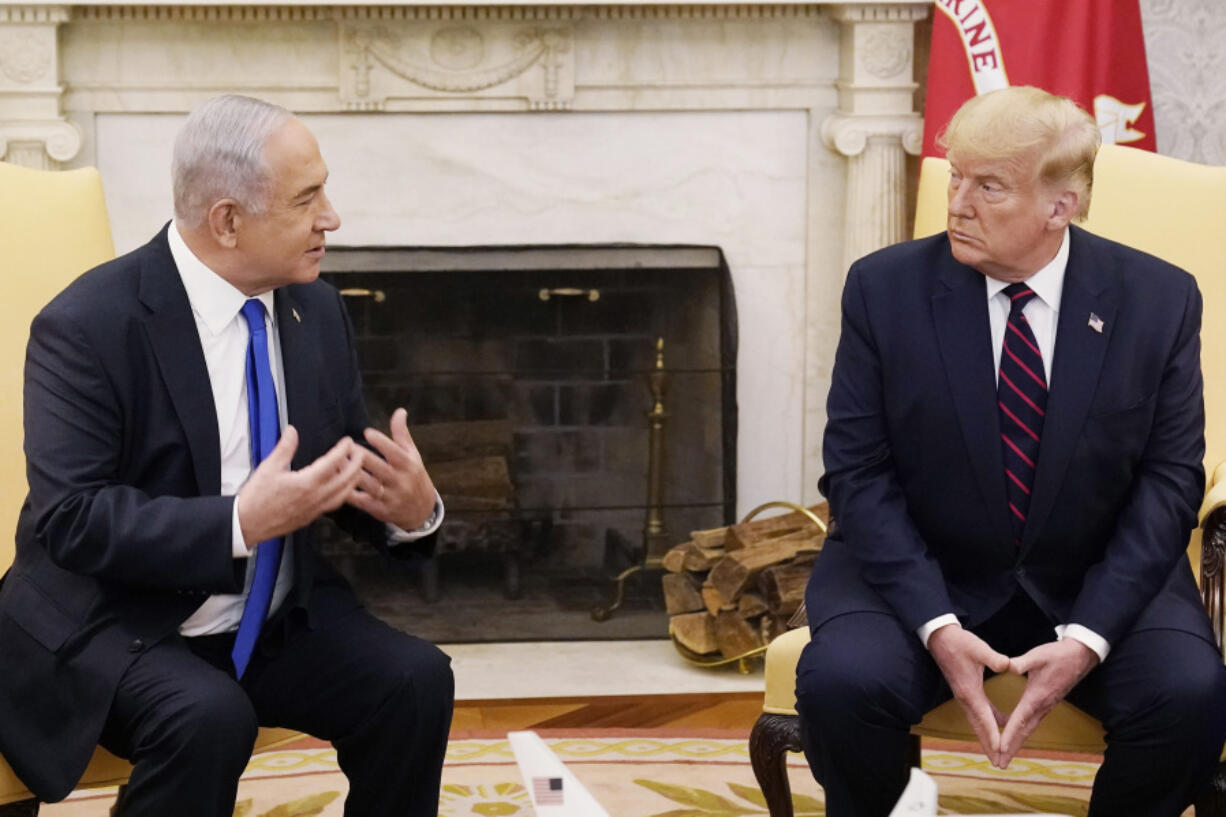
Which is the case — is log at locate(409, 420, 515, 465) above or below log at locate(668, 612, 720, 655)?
above

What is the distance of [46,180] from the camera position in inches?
98.8

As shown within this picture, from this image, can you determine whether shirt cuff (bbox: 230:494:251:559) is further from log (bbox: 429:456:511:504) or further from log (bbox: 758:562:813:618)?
log (bbox: 429:456:511:504)

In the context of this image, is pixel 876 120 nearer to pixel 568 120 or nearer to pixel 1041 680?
pixel 568 120

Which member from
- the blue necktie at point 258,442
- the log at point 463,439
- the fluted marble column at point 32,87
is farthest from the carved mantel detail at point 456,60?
the blue necktie at point 258,442

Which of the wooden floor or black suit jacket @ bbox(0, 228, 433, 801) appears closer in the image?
black suit jacket @ bbox(0, 228, 433, 801)

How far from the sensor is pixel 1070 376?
7.38ft

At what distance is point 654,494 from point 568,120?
0.96 m

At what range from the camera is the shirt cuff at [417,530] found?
221 cm

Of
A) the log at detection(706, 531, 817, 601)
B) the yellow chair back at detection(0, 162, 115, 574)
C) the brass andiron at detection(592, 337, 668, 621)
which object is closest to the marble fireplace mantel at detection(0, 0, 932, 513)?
the brass andiron at detection(592, 337, 668, 621)

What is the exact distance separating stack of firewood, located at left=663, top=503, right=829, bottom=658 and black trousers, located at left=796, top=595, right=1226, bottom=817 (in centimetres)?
135

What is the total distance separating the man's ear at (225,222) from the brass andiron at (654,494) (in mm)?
1983

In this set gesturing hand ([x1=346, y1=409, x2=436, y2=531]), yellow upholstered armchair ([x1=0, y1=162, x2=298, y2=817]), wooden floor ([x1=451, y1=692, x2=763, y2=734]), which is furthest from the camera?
wooden floor ([x1=451, y1=692, x2=763, y2=734])

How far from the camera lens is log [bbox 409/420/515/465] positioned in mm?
3990

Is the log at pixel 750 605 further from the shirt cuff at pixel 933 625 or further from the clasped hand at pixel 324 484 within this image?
the clasped hand at pixel 324 484
